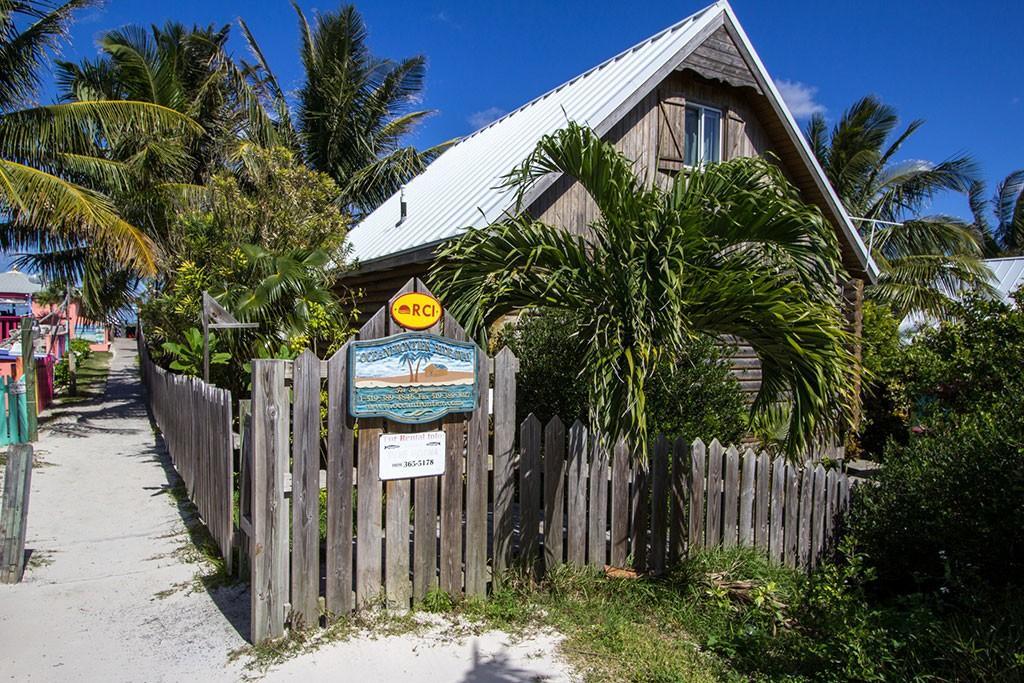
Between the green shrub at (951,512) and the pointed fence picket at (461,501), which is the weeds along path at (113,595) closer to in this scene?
the pointed fence picket at (461,501)

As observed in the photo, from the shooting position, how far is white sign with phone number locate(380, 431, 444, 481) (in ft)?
14.3

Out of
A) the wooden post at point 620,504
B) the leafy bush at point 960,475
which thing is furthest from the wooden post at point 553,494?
the leafy bush at point 960,475

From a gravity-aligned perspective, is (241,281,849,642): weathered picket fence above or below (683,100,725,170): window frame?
below

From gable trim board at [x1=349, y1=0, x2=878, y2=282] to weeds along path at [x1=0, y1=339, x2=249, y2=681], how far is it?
4442mm

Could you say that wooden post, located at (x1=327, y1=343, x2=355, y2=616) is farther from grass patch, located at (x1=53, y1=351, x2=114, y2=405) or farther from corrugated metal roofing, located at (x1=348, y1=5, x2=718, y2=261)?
grass patch, located at (x1=53, y1=351, x2=114, y2=405)

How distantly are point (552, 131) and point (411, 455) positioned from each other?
712 centimetres

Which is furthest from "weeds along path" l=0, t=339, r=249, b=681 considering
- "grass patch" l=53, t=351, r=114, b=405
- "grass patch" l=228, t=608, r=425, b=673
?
"grass patch" l=53, t=351, r=114, b=405

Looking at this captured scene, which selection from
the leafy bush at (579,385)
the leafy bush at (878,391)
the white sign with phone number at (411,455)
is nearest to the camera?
the white sign with phone number at (411,455)

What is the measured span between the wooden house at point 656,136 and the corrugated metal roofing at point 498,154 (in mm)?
31

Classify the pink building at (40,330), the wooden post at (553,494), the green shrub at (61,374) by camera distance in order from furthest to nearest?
the green shrub at (61,374) → the pink building at (40,330) → the wooden post at (553,494)

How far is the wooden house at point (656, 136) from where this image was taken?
9312 mm

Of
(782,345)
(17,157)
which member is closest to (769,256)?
(782,345)

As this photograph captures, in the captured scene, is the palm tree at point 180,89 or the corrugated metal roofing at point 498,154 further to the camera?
the palm tree at point 180,89

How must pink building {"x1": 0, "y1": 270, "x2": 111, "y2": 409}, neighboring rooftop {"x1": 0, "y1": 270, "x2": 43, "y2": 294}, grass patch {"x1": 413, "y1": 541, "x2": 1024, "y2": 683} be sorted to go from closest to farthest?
grass patch {"x1": 413, "y1": 541, "x2": 1024, "y2": 683} → pink building {"x1": 0, "y1": 270, "x2": 111, "y2": 409} → neighboring rooftop {"x1": 0, "y1": 270, "x2": 43, "y2": 294}
